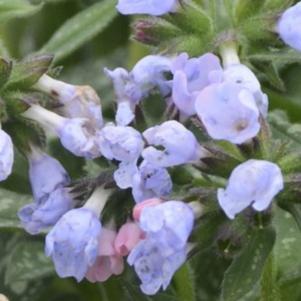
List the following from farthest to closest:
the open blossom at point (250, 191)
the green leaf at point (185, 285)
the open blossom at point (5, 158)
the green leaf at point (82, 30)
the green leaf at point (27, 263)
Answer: the green leaf at point (82, 30) → the green leaf at point (27, 263) → the green leaf at point (185, 285) → the open blossom at point (5, 158) → the open blossom at point (250, 191)

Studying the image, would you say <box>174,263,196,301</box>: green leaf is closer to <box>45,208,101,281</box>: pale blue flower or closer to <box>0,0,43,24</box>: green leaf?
<box>45,208,101,281</box>: pale blue flower

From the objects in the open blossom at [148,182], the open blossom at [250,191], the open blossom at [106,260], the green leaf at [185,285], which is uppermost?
the open blossom at [250,191]

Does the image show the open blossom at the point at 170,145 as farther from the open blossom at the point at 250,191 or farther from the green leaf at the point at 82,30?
the green leaf at the point at 82,30

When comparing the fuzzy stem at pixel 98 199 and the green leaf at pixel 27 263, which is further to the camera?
the green leaf at pixel 27 263

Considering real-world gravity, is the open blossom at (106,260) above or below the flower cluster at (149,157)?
below

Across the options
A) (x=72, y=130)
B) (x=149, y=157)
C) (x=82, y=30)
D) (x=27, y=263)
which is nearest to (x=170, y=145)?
(x=149, y=157)

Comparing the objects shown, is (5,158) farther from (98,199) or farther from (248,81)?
(248,81)

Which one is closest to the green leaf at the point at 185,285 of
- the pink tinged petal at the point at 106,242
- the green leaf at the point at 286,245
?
the green leaf at the point at 286,245
